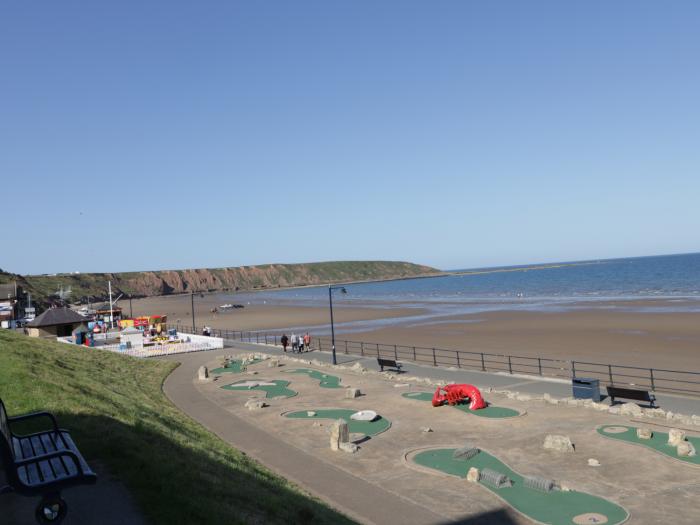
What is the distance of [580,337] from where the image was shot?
131ft

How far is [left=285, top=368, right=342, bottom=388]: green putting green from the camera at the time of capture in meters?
24.5

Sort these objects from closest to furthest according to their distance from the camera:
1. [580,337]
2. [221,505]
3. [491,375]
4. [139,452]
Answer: [221,505] → [139,452] → [491,375] → [580,337]

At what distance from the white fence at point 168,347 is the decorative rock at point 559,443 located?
29575 mm

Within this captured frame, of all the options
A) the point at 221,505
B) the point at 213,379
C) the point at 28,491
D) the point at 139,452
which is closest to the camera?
the point at 28,491

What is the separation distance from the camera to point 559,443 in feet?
45.9

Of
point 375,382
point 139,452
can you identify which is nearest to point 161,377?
point 375,382

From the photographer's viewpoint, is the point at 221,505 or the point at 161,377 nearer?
the point at 221,505

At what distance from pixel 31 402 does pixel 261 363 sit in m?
20.9

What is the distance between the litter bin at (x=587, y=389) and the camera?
60.7ft

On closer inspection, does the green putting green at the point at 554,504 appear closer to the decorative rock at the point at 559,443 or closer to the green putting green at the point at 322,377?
the decorative rock at the point at 559,443

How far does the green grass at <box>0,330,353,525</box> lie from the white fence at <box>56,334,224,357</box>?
788 inches

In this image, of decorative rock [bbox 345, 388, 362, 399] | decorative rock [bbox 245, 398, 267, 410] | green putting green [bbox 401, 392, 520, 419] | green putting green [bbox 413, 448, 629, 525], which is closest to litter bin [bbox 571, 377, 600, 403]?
green putting green [bbox 401, 392, 520, 419]

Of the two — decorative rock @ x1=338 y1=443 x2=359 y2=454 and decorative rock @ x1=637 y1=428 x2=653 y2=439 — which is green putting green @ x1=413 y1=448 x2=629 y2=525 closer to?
decorative rock @ x1=338 y1=443 x2=359 y2=454

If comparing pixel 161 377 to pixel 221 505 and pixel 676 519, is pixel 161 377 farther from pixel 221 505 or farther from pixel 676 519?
pixel 676 519
